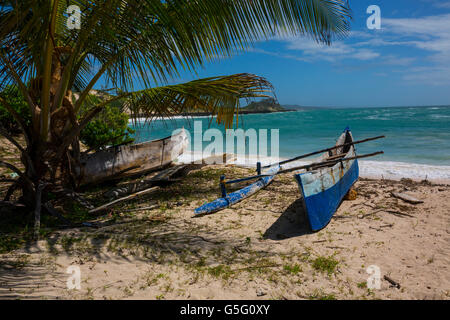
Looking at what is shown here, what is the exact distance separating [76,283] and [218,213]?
2771mm

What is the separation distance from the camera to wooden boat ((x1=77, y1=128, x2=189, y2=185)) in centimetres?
612

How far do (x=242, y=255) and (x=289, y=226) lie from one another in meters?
1.30

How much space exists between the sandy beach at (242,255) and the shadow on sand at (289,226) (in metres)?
0.02

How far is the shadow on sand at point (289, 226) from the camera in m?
4.35

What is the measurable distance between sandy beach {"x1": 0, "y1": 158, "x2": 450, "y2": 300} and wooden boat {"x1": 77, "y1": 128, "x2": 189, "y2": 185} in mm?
1258

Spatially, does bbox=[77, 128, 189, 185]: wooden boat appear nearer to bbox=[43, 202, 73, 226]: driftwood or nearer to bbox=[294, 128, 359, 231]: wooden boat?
bbox=[43, 202, 73, 226]: driftwood

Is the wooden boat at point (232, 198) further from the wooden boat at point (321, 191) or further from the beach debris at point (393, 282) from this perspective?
the beach debris at point (393, 282)

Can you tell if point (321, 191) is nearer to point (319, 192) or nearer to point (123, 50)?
point (319, 192)

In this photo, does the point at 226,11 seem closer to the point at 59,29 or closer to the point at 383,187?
the point at 59,29

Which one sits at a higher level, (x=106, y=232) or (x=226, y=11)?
(x=226, y=11)

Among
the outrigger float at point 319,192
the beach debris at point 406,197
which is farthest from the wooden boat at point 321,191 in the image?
the beach debris at point 406,197

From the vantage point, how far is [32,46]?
10.6 feet

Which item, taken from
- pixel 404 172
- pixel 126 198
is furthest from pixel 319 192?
pixel 404 172
